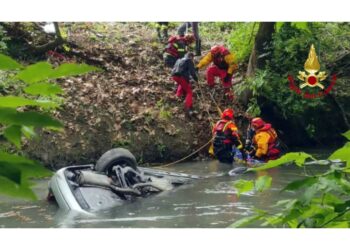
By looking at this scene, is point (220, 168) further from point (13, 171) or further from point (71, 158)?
point (13, 171)

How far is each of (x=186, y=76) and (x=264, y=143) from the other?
5.76ft

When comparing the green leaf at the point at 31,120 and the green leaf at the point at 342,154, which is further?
the green leaf at the point at 342,154

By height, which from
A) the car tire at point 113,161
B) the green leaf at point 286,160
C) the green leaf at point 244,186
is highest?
the green leaf at point 286,160

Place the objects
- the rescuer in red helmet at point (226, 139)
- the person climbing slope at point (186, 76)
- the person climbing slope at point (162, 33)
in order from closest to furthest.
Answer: the rescuer in red helmet at point (226, 139) < the person climbing slope at point (186, 76) < the person climbing slope at point (162, 33)

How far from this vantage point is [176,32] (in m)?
8.20

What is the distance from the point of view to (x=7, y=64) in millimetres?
485

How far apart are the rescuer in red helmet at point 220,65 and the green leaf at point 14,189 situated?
21.1ft

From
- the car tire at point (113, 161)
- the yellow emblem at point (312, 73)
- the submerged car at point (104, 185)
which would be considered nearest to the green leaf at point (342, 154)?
the submerged car at point (104, 185)

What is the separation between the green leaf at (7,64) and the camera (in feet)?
1.57

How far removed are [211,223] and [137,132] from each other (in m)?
3.14

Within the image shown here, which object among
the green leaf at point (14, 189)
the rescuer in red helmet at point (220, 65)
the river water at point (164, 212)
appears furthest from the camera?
the rescuer in red helmet at point (220, 65)

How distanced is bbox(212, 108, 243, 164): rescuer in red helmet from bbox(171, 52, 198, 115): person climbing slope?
132cm

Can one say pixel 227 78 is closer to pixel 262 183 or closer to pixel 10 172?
pixel 262 183

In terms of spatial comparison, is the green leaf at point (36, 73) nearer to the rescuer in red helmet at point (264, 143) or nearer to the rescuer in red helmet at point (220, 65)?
the rescuer in red helmet at point (264, 143)
